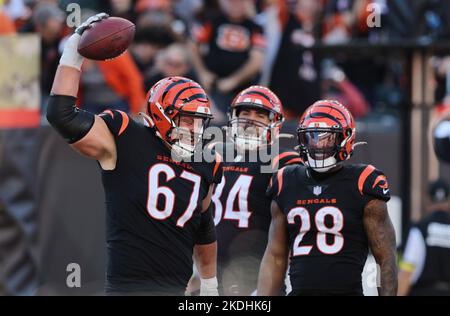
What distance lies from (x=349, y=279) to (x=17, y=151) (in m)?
4.12

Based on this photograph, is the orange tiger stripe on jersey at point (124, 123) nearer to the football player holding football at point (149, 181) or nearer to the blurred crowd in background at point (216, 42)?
the football player holding football at point (149, 181)

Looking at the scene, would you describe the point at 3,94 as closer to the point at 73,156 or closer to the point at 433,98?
the point at 73,156

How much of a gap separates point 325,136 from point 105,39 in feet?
4.95

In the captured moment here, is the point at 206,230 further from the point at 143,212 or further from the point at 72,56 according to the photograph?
the point at 72,56

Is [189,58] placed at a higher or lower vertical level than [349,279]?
higher

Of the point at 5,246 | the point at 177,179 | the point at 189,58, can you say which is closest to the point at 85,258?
the point at 5,246

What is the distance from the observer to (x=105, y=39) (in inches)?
224

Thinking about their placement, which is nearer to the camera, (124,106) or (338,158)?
(338,158)

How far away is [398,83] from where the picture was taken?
520 inches

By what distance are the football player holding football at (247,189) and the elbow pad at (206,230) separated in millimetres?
632

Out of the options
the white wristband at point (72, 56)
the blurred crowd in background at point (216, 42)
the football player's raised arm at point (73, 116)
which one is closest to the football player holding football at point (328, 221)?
the football player's raised arm at point (73, 116)

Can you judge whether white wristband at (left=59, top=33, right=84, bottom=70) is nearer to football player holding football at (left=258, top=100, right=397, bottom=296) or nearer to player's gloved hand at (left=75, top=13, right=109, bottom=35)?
player's gloved hand at (left=75, top=13, right=109, bottom=35)

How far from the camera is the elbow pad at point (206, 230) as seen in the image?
625 cm
